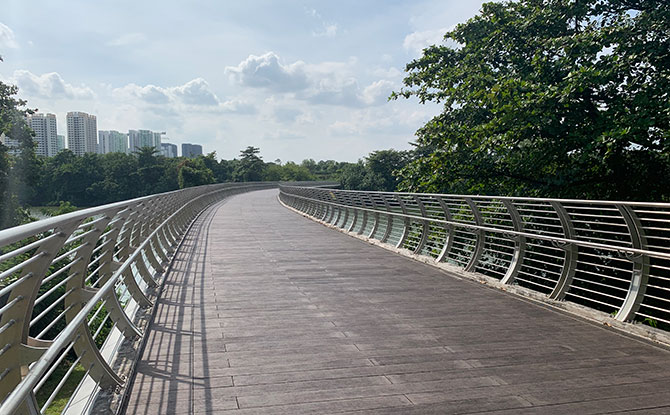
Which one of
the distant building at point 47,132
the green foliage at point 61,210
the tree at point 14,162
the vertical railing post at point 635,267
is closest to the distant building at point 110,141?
the distant building at point 47,132

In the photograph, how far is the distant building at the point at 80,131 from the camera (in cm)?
15075

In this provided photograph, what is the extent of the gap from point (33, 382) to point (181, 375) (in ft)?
6.99

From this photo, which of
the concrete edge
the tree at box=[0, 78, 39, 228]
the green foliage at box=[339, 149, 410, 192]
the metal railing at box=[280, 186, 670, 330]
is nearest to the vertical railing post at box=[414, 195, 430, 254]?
the metal railing at box=[280, 186, 670, 330]

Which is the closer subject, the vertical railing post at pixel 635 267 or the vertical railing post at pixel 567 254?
the vertical railing post at pixel 635 267

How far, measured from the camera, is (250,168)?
13712 cm

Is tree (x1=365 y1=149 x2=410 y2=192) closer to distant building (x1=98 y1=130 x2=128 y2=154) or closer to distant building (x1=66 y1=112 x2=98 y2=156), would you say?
distant building (x1=66 y1=112 x2=98 y2=156)

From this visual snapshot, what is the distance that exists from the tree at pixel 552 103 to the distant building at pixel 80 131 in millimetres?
146510

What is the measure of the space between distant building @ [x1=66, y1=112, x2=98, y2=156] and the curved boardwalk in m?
156

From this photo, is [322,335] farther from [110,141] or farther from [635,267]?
[110,141]

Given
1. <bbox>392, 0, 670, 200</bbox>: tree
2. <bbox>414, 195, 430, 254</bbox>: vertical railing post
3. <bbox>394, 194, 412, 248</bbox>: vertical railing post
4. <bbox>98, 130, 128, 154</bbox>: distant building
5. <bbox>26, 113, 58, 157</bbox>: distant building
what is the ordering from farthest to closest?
<bbox>98, 130, 128, 154</bbox>: distant building < <bbox>26, 113, 58, 157</bbox>: distant building < <bbox>392, 0, 670, 200</bbox>: tree < <bbox>394, 194, 412, 248</bbox>: vertical railing post < <bbox>414, 195, 430, 254</bbox>: vertical railing post

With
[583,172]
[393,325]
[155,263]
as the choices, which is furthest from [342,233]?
[393,325]

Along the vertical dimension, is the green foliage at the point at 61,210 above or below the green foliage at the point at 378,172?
below

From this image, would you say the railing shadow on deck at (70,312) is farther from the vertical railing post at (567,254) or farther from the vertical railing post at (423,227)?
the vertical railing post at (423,227)

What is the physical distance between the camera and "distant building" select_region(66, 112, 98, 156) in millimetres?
150750
